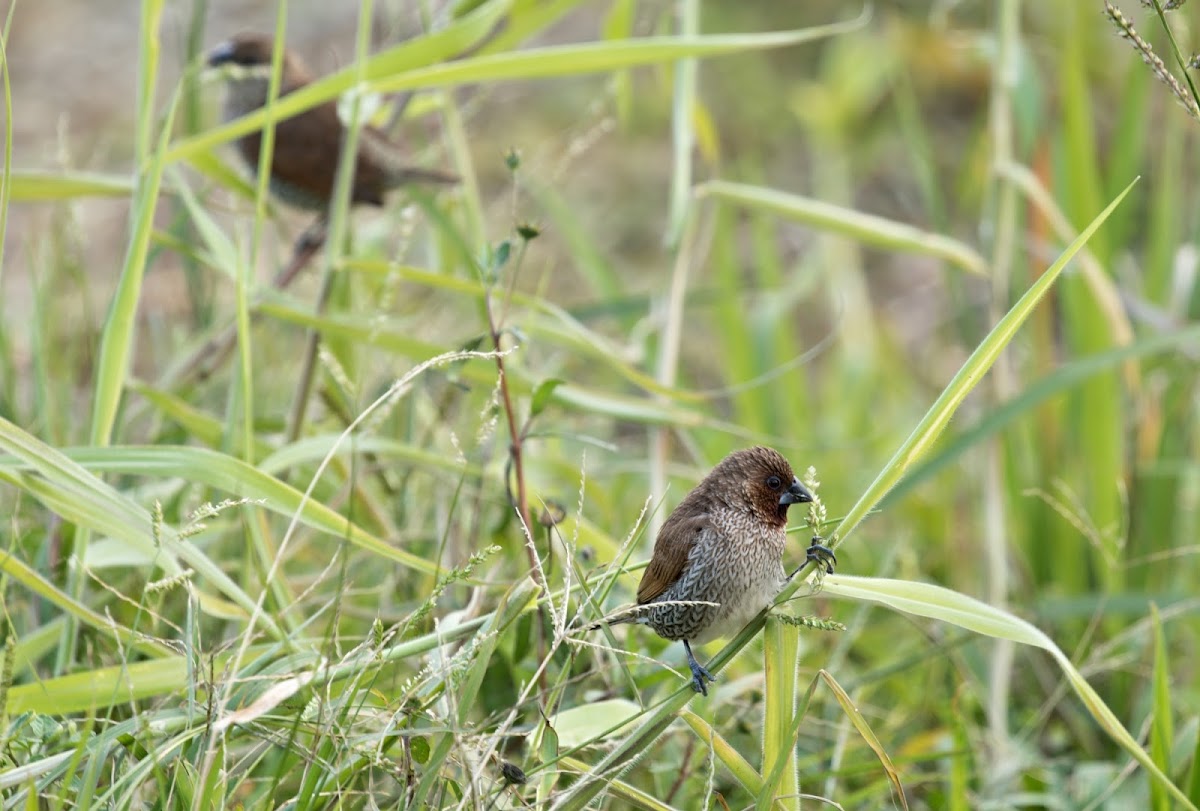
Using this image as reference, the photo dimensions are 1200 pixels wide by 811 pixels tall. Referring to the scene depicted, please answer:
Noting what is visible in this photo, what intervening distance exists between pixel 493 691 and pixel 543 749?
715 millimetres

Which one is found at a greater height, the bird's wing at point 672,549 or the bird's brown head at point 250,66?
the bird's brown head at point 250,66

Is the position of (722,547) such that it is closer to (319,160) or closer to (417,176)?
(417,176)

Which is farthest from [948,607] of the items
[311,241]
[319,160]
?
[319,160]

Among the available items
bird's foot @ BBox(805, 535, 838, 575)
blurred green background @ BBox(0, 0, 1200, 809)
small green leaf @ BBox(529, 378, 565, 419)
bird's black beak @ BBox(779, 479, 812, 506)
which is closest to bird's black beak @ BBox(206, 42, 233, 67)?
blurred green background @ BBox(0, 0, 1200, 809)

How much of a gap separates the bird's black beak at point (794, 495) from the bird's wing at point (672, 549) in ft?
0.38

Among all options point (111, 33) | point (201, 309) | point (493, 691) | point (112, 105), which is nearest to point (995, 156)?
point (493, 691)

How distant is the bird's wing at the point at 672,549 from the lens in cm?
186

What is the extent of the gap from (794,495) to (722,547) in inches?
5.7

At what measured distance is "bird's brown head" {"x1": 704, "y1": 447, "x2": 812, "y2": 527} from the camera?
6.08 ft

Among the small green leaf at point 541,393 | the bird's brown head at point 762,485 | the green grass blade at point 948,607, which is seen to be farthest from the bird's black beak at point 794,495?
the small green leaf at point 541,393

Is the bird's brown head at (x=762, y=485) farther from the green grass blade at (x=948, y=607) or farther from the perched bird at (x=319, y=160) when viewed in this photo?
the perched bird at (x=319, y=160)

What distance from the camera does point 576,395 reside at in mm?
2539

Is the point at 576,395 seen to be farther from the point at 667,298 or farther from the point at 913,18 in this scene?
the point at 913,18

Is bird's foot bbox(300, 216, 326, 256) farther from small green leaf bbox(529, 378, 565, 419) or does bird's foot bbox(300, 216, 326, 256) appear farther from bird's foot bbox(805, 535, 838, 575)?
bird's foot bbox(805, 535, 838, 575)
